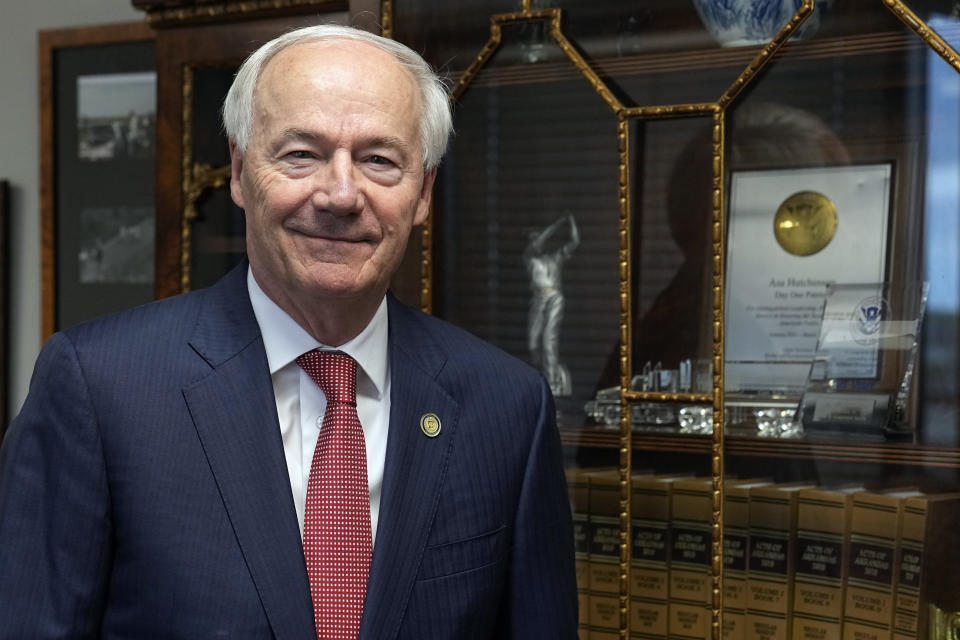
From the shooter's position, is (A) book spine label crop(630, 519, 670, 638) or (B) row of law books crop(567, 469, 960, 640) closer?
(B) row of law books crop(567, 469, 960, 640)

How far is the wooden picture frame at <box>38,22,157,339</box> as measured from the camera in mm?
2721

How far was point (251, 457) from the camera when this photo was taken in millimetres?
1271

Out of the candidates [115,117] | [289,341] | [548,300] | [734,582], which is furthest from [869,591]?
[115,117]

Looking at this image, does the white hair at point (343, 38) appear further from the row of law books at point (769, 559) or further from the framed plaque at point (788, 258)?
the row of law books at point (769, 559)

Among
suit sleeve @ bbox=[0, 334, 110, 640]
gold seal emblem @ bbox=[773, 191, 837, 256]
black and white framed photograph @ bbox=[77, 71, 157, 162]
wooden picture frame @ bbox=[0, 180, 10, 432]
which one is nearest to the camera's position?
suit sleeve @ bbox=[0, 334, 110, 640]

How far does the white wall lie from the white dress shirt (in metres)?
1.68

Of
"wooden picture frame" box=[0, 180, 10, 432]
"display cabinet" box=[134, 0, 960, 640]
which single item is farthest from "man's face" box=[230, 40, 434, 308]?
"wooden picture frame" box=[0, 180, 10, 432]

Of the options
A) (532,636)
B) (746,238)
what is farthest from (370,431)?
(746,238)

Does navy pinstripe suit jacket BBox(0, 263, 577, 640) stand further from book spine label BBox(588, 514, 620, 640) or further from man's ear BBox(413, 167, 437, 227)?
book spine label BBox(588, 514, 620, 640)

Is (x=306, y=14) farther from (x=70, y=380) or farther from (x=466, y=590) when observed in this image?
(x=466, y=590)

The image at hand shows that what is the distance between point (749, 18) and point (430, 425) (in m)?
0.78

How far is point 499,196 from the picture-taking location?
1.81 metres

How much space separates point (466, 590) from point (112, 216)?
5.76ft

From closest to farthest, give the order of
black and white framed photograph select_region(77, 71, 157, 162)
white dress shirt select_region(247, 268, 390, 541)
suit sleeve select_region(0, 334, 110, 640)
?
1. suit sleeve select_region(0, 334, 110, 640)
2. white dress shirt select_region(247, 268, 390, 541)
3. black and white framed photograph select_region(77, 71, 157, 162)
